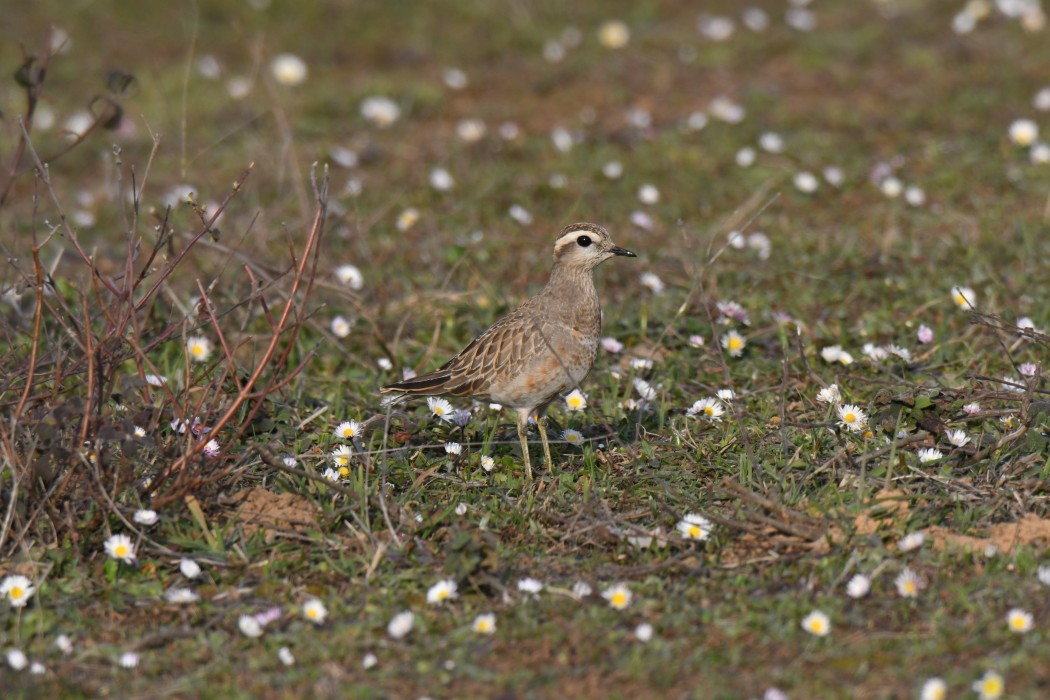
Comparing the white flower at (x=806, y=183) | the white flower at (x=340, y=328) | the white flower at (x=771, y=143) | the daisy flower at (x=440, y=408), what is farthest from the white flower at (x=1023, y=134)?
the daisy flower at (x=440, y=408)

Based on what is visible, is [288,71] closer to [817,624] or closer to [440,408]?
[440,408]

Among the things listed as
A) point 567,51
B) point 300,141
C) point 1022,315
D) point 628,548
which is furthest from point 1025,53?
point 628,548

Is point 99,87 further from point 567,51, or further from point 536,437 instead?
point 536,437

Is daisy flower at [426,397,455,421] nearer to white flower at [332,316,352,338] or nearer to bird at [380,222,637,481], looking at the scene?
bird at [380,222,637,481]

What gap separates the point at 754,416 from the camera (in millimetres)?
7219

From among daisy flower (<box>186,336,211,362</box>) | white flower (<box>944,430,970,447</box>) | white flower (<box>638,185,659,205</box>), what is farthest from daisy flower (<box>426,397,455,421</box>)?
white flower (<box>638,185,659,205</box>)

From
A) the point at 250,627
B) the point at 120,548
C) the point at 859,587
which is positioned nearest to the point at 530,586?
the point at 250,627

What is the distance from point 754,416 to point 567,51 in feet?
24.6

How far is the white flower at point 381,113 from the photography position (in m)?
12.5

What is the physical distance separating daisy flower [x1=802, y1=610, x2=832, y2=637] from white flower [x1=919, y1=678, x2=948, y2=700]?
1.62 ft

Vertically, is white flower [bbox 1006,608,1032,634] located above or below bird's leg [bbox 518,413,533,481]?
above

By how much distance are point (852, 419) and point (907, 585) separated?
1504mm

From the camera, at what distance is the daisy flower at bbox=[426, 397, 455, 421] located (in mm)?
7238

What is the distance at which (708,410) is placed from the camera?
23.6 feet
